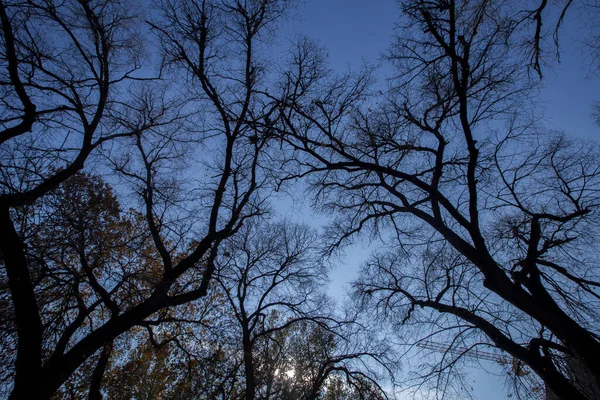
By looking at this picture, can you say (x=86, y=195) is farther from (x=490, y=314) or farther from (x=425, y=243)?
(x=490, y=314)

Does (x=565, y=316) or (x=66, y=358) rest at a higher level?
(x=66, y=358)

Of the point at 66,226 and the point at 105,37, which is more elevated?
the point at 105,37

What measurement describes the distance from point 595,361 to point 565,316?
29.3 inches

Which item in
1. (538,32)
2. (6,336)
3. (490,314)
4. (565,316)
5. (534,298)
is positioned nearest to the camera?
(538,32)

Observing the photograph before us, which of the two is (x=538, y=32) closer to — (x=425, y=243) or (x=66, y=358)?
(x=425, y=243)

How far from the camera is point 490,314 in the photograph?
723cm

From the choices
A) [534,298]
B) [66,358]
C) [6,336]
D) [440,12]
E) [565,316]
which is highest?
[440,12]

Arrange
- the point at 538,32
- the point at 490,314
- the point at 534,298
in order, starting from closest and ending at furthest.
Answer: the point at 538,32
the point at 534,298
the point at 490,314

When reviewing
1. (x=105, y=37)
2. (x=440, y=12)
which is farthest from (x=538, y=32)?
(x=105, y=37)

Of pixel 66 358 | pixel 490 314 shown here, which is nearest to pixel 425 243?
pixel 490 314

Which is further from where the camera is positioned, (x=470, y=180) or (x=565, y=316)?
(x=470, y=180)

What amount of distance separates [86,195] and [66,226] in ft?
7.58

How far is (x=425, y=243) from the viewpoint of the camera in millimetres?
8680

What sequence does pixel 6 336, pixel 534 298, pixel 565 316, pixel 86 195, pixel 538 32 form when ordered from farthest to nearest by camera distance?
pixel 86 195, pixel 6 336, pixel 534 298, pixel 565 316, pixel 538 32
